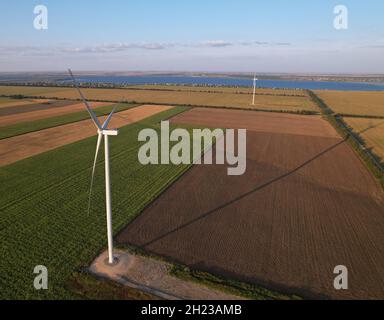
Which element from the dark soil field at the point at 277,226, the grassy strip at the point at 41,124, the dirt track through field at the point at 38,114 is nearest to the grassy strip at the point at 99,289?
the dark soil field at the point at 277,226

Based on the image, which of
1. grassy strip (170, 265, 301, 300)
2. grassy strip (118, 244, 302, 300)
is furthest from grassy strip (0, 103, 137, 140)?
grassy strip (170, 265, 301, 300)

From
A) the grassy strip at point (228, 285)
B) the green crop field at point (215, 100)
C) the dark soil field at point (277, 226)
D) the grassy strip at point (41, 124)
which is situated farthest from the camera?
the green crop field at point (215, 100)

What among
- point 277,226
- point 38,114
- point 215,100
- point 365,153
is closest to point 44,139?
point 38,114

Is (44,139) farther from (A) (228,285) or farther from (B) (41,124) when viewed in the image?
(A) (228,285)

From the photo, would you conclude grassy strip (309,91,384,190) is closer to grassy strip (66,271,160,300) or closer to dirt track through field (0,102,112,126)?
grassy strip (66,271,160,300)

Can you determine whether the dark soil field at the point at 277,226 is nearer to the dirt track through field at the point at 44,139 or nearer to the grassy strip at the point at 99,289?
the grassy strip at the point at 99,289
